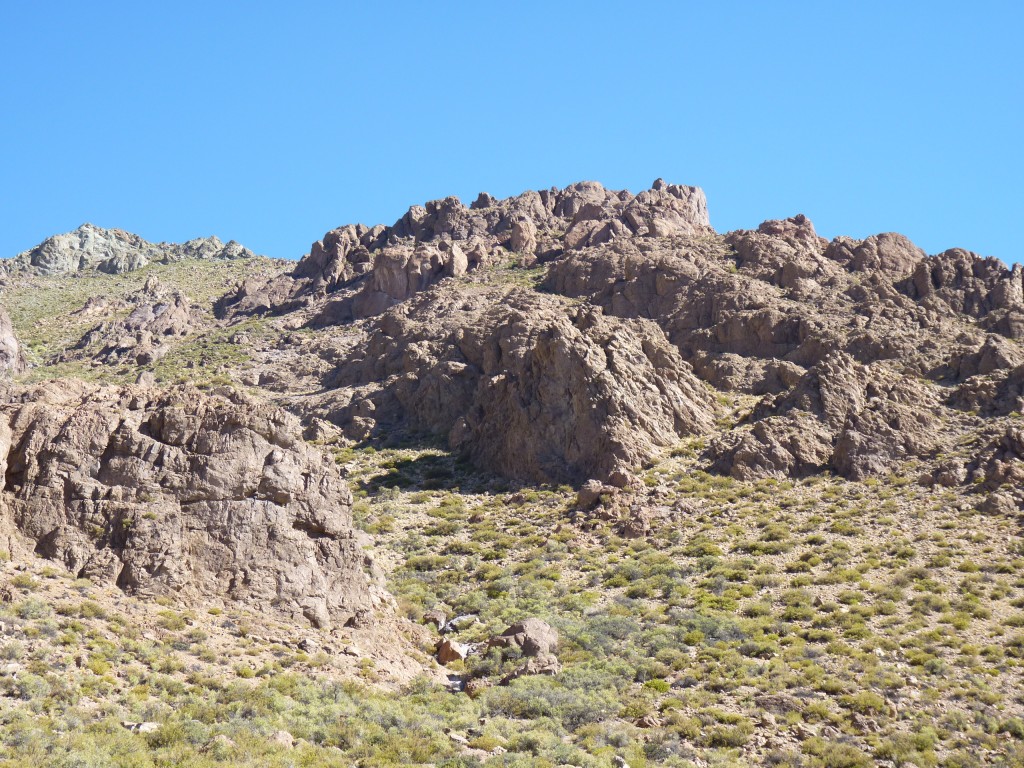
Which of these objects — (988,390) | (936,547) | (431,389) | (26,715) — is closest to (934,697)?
(936,547)

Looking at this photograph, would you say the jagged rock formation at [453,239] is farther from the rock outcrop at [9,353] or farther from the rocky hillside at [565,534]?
the rock outcrop at [9,353]

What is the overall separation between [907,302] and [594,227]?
39369 mm

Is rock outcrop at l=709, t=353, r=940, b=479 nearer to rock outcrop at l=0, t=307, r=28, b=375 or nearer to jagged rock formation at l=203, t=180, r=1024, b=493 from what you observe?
jagged rock formation at l=203, t=180, r=1024, b=493

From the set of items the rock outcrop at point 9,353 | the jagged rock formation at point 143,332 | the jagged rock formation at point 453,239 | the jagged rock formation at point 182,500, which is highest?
the jagged rock formation at point 453,239

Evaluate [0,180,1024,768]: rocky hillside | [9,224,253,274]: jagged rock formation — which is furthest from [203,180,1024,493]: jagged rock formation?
[9,224,253,274]: jagged rock formation

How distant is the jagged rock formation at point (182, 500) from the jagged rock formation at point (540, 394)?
19.1 meters

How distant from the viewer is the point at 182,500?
2753 cm

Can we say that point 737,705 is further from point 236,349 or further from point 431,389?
point 236,349

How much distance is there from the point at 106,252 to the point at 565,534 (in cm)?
15354

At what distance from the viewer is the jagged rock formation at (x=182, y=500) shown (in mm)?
25859

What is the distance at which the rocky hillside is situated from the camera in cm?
2280

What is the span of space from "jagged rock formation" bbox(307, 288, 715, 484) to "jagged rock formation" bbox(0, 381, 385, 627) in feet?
62.8

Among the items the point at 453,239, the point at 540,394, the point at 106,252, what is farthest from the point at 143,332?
the point at 106,252

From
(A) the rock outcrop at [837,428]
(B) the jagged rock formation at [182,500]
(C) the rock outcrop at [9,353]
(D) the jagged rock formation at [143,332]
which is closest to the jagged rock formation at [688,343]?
(A) the rock outcrop at [837,428]
